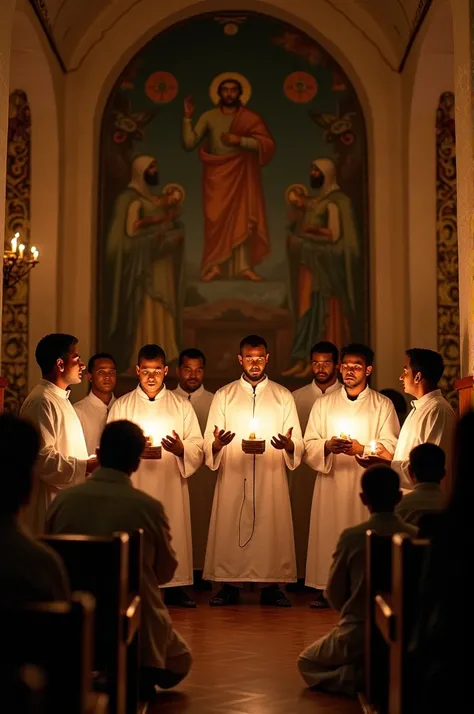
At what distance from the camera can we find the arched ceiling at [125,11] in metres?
11.3

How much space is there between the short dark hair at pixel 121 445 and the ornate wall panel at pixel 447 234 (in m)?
7.37

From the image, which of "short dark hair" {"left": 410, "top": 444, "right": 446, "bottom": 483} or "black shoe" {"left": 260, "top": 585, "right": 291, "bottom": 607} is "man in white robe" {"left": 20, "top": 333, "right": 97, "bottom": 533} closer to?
"black shoe" {"left": 260, "top": 585, "right": 291, "bottom": 607}

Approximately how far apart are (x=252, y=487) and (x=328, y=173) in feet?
16.0

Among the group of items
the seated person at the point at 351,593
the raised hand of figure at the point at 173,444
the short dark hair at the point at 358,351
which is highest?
the short dark hair at the point at 358,351

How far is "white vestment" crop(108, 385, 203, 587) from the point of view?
860 centimetres

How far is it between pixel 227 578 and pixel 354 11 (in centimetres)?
699

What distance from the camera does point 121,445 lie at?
4695 mm

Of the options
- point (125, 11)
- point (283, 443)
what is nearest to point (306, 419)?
point (283, 443)

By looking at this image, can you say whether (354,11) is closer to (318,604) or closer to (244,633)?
(318,604)

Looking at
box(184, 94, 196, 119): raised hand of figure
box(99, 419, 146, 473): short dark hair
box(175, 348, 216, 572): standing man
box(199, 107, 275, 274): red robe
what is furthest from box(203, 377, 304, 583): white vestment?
box(184, 94, 196, 119): raised hand of figure

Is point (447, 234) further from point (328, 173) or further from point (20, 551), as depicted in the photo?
point (20, 551)

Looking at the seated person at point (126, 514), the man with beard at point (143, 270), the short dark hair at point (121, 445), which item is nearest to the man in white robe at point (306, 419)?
the man with beard at point (143, 270)

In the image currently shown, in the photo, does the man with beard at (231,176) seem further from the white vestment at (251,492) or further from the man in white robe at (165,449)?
the man in white robe at (165,449)

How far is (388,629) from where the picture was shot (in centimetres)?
384
